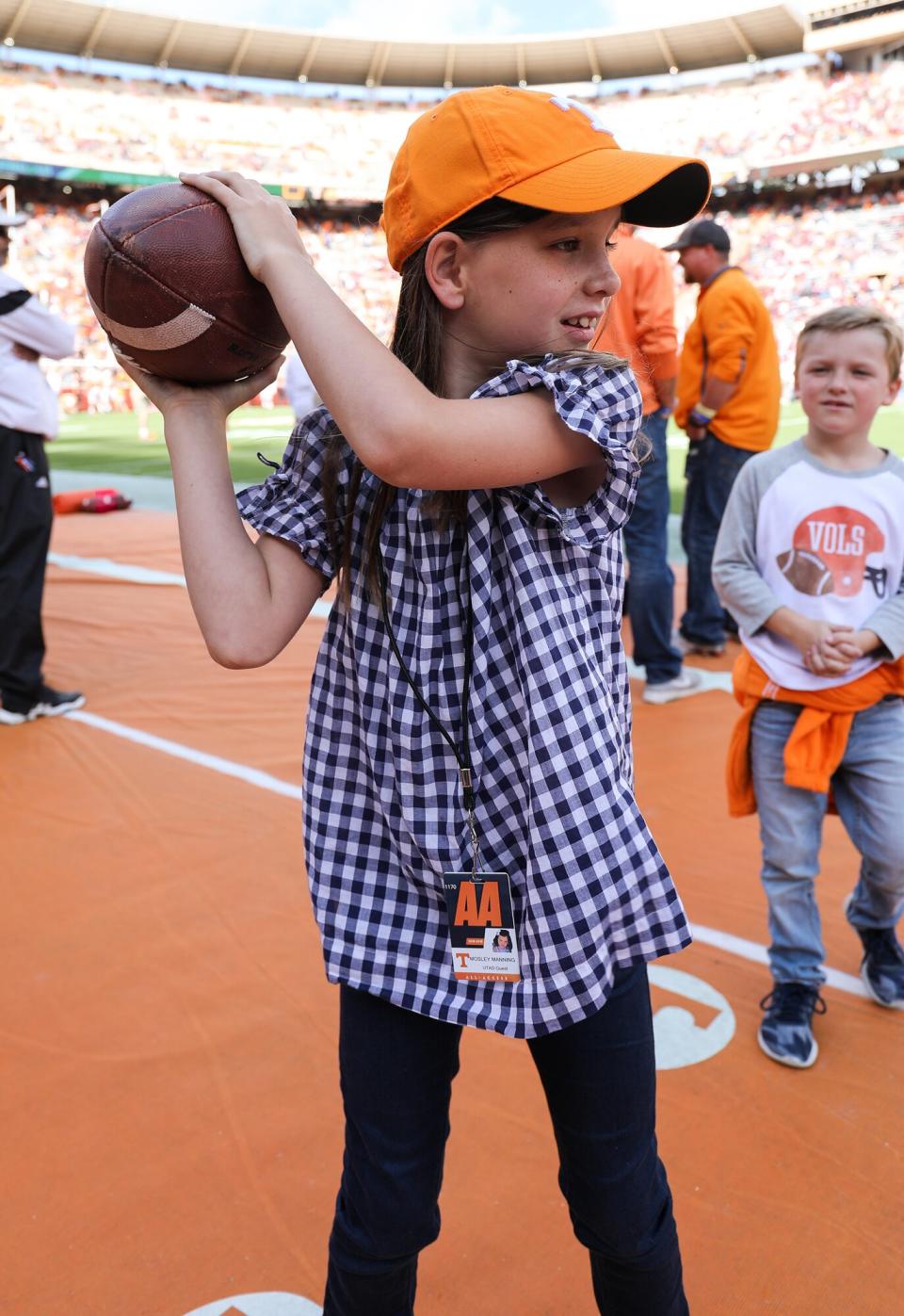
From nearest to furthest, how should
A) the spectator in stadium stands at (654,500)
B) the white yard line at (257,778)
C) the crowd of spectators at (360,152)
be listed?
the white yard line at (257,778), the spectator in stadium stands at (654,500), the crowd of spectators at (360,152)

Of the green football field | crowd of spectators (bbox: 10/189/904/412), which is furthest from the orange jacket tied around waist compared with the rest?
crowd of spectators (bbox: 10/189/904/412)

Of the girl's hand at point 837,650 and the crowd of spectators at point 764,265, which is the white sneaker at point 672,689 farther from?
the crowd of spectators at point 764,265

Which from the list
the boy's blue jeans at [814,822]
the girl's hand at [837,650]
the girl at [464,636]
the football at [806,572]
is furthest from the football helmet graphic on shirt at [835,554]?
the girl at [464,636]

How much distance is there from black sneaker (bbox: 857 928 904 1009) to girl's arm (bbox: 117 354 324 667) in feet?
6.17

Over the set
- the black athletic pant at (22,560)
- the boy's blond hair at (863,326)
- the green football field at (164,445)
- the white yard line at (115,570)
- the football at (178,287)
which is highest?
the football at (178,287)

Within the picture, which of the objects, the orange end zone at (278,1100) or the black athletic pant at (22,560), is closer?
the orange end zone at (278,1100)

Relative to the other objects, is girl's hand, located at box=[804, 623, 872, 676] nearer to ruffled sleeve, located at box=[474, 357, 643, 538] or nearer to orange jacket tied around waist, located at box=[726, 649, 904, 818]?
orange jacket tied around waist, located at box=[726, 649, 904, 818]

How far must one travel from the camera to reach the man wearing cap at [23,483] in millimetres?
4484

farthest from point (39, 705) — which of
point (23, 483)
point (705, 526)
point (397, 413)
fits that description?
point (397, 413)

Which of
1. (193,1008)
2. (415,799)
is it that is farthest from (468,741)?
(193,1008)

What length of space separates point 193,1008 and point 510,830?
5.32 ft

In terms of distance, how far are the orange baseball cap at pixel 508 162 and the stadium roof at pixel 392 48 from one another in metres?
38.4

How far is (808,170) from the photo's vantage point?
106 ft

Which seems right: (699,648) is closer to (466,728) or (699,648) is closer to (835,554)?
(835,554)
